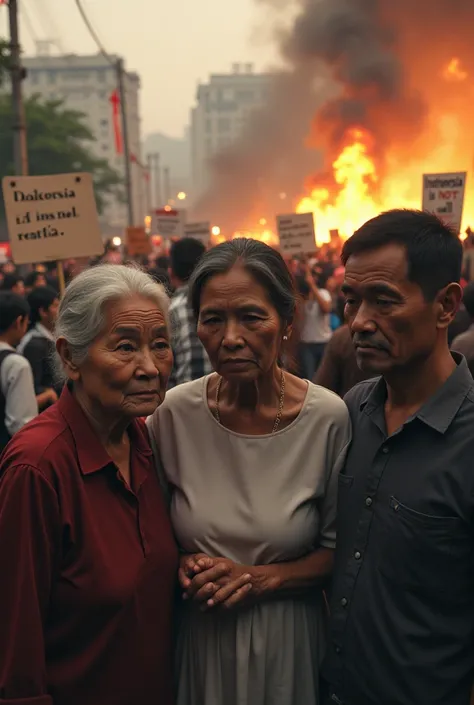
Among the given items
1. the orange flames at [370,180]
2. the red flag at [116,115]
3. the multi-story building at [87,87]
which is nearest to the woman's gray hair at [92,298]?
the red flag at [116,115]

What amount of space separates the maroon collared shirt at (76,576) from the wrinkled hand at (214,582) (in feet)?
0.23

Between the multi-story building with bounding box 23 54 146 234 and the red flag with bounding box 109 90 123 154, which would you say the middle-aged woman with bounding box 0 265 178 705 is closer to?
the red flag with bounding box 109 90 123 154

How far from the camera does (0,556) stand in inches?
97.2

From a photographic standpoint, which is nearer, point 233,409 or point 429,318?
point 429,318

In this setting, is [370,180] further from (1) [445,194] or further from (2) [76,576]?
(2) [76,576]

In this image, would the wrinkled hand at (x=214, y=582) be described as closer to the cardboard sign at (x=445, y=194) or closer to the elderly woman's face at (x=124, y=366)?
the elderly woman's face at (x=124, y=366)

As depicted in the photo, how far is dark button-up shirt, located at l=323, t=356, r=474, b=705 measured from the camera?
7.72ft

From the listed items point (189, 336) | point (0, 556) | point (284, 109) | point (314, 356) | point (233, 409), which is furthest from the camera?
point (284, 109)

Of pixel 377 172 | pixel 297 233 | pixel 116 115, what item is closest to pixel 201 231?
pixel 297 233

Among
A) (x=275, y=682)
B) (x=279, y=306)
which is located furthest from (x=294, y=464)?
(x=275, y=682)

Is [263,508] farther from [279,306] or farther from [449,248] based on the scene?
[449,248]

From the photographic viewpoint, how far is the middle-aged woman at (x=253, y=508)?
9.07 ft

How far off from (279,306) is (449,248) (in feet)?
1.89

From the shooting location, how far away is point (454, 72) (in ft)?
116
